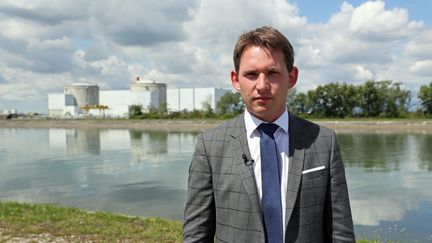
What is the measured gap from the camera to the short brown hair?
1.91m

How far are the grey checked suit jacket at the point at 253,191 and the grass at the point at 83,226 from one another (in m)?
4.60

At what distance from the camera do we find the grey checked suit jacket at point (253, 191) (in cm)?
193

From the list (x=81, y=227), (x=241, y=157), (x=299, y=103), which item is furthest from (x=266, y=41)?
(x=299, y=103)

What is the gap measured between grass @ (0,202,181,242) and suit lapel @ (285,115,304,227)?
4.80 meters

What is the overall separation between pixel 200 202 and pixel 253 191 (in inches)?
11.5

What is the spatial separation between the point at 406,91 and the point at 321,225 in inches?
2893

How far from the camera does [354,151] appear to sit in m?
26.4

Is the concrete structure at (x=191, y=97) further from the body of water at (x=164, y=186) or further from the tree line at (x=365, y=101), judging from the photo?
the body of water at (x=164, y=186)

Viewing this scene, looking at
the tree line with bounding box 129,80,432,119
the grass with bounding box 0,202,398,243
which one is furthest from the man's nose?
the tree line with bounding box 129,80,432,119

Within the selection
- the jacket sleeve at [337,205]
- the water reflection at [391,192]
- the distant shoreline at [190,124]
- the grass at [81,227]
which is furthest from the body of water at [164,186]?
the distant shoreline at [190,124]

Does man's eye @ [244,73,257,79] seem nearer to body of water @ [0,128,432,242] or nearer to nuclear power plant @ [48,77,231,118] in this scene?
body of water @ [0,128,432,242]

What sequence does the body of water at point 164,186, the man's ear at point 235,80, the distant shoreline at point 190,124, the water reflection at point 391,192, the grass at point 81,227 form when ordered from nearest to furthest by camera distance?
the man's ear at point 235,80, the grass at point 81,227, the water reflection at point 391,192, the body of water at point 164,186, the distant shoreline at point 190,124

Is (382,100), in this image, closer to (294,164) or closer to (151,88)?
(151,88)

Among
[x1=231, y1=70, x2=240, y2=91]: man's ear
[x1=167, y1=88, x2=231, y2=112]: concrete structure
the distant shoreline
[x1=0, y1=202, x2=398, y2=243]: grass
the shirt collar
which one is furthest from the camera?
[x1=167, y1=88, x2=231, y2=112]: concrete structure
